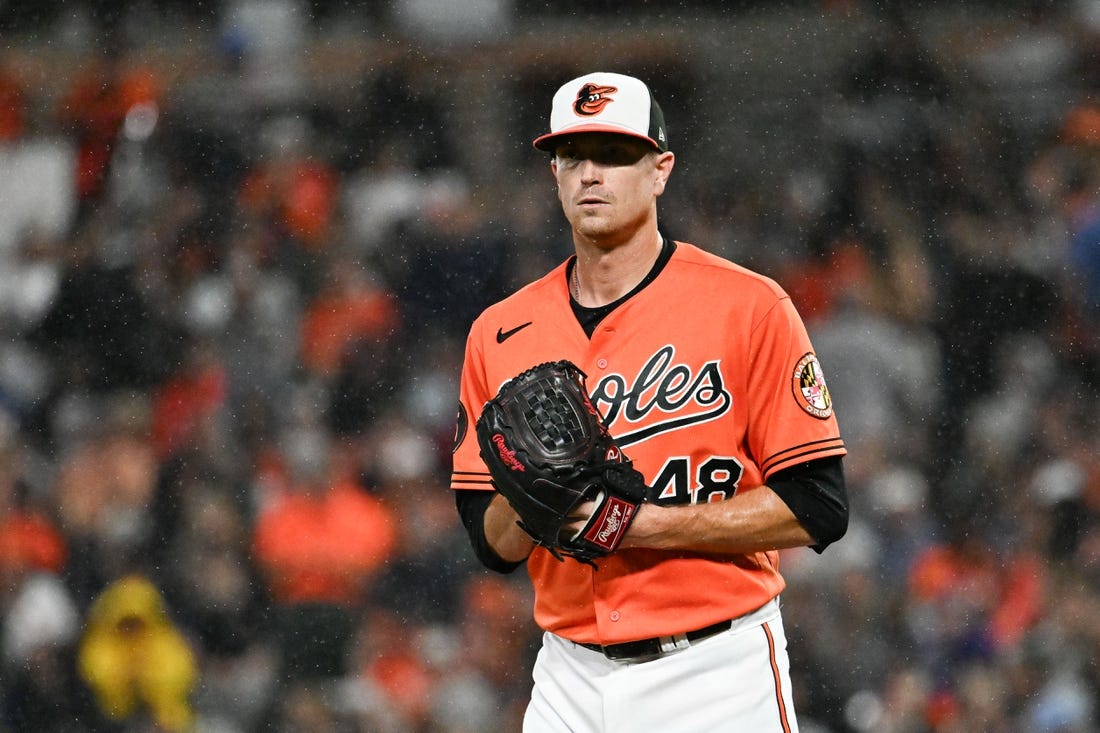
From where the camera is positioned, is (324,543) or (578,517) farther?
(324,543)

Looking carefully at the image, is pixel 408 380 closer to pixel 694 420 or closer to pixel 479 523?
pixel 479 523

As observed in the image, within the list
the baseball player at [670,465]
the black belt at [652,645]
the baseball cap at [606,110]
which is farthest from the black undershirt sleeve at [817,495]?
the baseball cap at [606,110]

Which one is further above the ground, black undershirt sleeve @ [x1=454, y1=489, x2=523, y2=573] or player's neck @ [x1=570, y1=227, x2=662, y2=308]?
player's neck @ [x1=570, y1=227, x2=662, y2=308]

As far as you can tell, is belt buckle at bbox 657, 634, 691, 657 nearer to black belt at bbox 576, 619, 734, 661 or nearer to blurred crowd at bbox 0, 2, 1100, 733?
black belt at bbox 576, 619, 734, 661

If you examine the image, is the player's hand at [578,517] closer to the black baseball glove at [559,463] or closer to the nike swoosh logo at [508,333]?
the black baseball glove at [559,463]

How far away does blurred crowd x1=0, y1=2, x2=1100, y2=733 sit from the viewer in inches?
140

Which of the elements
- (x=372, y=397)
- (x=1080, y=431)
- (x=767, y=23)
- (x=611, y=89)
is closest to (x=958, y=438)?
(x=1080, y=431)

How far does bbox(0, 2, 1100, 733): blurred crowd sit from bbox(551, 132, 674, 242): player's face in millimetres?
1958

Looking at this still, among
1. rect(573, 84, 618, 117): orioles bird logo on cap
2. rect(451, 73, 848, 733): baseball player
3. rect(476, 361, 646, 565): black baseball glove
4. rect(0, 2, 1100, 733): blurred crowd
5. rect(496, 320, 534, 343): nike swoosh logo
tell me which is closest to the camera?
rect(476, 361, 646, 565): black baseball glove

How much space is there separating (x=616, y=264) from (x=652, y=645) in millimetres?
542

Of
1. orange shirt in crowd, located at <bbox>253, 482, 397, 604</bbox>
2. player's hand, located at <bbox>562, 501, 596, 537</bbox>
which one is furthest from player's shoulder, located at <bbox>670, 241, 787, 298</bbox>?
orange shirt in crowd, located at <bbox>253, 482, 397, 604</bbox>

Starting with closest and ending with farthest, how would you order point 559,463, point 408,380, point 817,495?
point 559,463, point 817,495, point 408,380

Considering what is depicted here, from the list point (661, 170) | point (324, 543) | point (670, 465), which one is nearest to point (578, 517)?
point (670, 465)

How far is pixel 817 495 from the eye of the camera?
174cm
